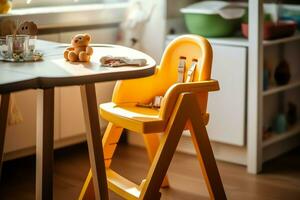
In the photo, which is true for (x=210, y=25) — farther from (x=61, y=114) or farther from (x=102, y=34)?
(x=61, y=114)

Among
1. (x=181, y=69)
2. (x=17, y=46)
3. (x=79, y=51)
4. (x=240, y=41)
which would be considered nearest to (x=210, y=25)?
(x=240, y=41)

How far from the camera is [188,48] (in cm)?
295

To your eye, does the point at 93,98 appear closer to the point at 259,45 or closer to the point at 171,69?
the point at 171,69

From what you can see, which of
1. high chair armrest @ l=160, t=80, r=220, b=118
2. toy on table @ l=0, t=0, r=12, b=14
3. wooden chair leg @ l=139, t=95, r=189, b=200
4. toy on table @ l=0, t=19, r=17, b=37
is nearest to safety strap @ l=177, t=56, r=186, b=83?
high chair armrest @ l=160, t=80, r=220, b=118

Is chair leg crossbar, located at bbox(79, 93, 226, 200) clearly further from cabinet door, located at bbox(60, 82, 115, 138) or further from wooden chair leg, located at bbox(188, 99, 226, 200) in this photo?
cabinet door, located at bbox(60, 82, 115, 138)

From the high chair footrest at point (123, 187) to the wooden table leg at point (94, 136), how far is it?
151 millimetres

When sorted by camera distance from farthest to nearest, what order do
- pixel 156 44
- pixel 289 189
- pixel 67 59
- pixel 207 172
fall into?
pixel 156 44 < pixel 289 189 < pixel 207 172 < pixel 67 59

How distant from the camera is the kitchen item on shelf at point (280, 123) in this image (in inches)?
145

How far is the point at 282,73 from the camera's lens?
365cm

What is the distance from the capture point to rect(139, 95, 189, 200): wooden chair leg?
2520 millimetres

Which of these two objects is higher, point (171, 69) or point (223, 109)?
point (171, 69)

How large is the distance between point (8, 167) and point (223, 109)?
3.84 feet

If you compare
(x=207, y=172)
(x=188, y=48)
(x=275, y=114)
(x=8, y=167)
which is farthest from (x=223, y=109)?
(x=8, y=167)

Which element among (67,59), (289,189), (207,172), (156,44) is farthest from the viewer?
(156,44)
